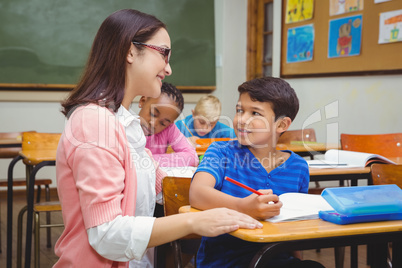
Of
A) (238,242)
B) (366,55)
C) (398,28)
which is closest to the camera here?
(238,242)

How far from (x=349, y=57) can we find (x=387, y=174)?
2.62 m

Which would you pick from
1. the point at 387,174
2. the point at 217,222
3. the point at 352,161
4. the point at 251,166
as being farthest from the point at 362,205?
the point at 352,161

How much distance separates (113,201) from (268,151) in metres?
0.67

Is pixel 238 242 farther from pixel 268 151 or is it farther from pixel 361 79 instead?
pixel 361 79

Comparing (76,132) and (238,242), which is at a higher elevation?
(76,132)

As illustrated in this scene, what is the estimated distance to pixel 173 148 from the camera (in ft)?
9.15

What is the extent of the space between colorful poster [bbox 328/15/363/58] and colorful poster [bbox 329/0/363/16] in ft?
0.23

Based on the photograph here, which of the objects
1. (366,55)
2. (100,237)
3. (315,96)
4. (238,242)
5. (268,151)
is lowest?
(238,242)

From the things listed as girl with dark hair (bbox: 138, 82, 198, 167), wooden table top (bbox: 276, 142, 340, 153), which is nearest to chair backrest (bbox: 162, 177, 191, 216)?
girl with dark hair (bbox: 138, 82, 198, 167)

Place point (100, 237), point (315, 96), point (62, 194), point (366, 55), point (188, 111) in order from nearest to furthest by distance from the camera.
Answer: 1. point (100, 237)
2. point (62, 194)
3. point (366, 55)
4. point (315, 96)
5. point (188, 111)

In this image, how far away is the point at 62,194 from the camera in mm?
1144

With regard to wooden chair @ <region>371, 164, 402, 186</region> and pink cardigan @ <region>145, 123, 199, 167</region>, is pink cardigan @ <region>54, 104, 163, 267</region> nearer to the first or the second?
wooden chair @ <region>371, 164, 402, 186</region>

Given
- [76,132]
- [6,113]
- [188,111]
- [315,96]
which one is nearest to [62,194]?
[76,132]

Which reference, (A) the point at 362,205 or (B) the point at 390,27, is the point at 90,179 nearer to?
(A) the point at 362,205
